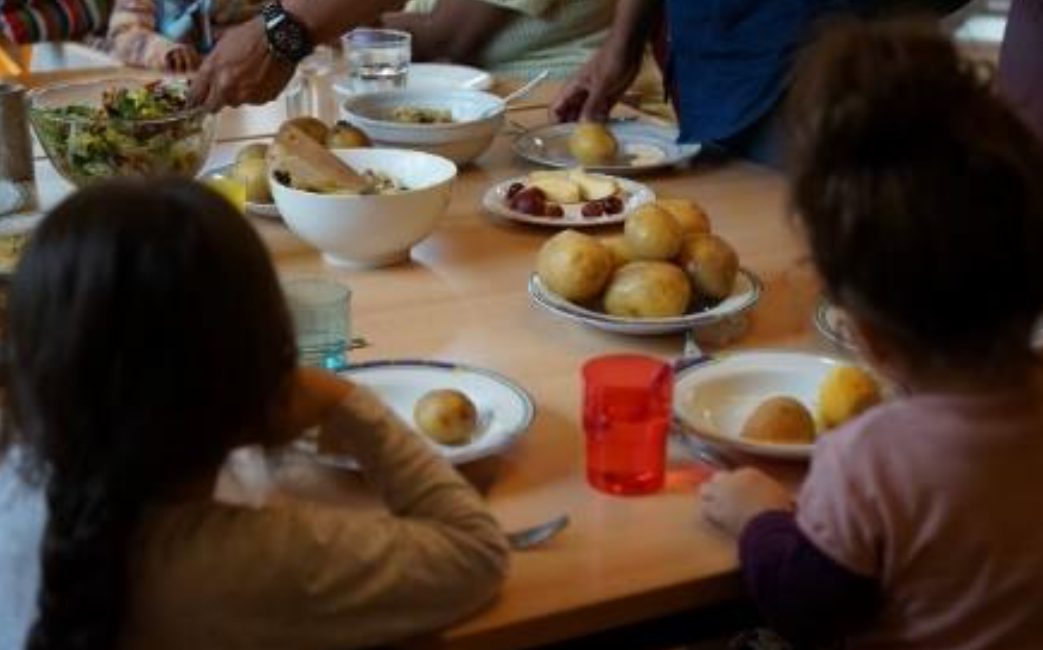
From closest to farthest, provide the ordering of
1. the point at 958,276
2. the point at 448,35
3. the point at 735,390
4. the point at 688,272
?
1. the point at 958,276
2. the point at 735,390
3. the point at 688,272
4. the point at 448,35

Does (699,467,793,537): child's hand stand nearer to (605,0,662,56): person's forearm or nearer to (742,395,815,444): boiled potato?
(742,395,815,444): boiled potato

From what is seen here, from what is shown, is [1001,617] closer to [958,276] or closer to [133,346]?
[958,276]

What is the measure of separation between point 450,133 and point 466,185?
0.07 metres

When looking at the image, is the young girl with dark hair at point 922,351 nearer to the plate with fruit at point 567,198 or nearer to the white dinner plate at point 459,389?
the white dinner plate at point 459,389

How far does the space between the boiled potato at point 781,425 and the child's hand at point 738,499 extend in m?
0.07

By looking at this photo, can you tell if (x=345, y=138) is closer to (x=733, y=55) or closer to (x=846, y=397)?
(x=733, y=55)

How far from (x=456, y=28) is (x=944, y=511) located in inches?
79.3

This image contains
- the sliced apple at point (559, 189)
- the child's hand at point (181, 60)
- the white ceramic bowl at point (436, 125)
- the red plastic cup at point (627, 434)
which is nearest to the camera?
the red plastic cup at point (627, 434)

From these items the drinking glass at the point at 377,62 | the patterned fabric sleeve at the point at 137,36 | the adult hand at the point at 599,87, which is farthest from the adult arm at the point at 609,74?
the patterned fabric sleeve at the point at 137,36

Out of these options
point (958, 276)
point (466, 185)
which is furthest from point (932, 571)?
point (466, 185)

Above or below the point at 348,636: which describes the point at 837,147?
above

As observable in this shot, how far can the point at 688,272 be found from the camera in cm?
144

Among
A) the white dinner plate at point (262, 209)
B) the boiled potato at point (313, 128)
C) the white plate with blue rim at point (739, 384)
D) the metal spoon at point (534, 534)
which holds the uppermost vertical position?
the boiled potato at point (313, 128)

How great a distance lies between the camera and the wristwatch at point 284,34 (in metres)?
1.89
